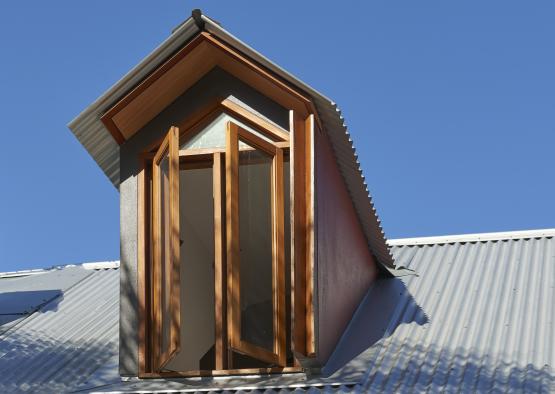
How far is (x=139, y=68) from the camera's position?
9852mm

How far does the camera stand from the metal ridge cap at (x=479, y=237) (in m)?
12.4

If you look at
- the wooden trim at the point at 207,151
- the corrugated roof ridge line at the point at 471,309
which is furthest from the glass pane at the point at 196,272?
the corrugated roof ridge line at the point at 471,309

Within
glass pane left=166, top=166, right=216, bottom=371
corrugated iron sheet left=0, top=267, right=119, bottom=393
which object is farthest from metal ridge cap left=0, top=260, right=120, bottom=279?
glass pane left=166, top=166, right=216, bottom=371

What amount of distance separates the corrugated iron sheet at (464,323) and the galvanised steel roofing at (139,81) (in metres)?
1.41

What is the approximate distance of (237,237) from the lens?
950 cm

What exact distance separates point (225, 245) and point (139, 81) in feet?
5.46

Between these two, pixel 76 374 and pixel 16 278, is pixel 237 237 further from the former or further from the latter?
pixel 16 278

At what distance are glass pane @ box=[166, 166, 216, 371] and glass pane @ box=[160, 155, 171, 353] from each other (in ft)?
1.00

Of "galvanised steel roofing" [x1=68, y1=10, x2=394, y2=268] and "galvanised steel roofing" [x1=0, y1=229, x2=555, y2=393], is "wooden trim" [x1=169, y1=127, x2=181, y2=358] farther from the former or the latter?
"galvanised steel roofing" [x1=68, y1=10, x2=394, y2=268]

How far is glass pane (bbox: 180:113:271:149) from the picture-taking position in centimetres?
985

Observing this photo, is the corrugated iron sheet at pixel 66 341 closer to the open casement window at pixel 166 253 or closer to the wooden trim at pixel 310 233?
the open casement window at pixel 166 253

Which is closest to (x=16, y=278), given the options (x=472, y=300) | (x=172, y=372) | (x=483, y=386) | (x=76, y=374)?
(x=76, y=374)

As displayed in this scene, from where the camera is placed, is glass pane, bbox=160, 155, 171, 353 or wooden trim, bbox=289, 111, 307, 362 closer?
wooden trim, bbox=289, 111, 307, 362

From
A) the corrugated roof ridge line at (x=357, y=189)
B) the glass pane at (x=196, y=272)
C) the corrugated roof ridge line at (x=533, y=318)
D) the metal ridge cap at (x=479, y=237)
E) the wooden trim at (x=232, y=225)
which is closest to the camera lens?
the corrugated roof ridge line at (x=533, y=318)
